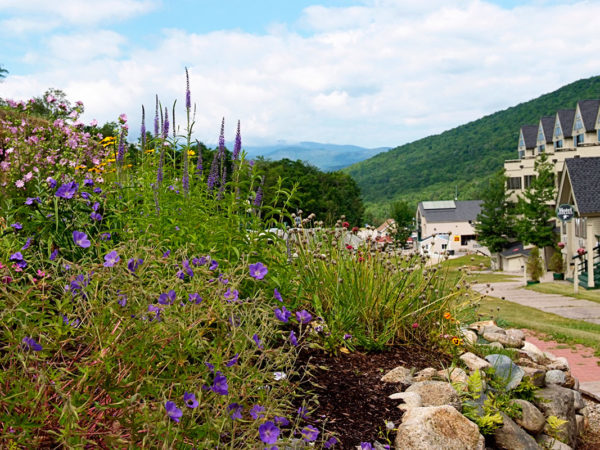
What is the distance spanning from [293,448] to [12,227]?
2.10 metres

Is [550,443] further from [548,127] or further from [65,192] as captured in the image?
[548,127]

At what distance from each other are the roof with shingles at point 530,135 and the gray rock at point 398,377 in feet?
172

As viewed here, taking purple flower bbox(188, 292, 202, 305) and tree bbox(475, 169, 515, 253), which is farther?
tree bbox(475, 169, 515, 253)

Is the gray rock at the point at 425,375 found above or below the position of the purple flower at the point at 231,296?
below

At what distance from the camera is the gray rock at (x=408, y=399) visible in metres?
3.35

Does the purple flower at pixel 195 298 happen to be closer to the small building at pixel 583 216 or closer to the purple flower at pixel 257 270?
the purple flower at pixel 257 270

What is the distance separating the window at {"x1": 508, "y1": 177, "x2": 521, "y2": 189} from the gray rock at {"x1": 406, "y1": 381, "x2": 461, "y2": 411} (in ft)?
147

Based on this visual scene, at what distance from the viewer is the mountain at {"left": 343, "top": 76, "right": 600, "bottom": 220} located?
3575 inches

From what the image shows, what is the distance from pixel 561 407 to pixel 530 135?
172ft

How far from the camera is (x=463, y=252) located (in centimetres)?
7056

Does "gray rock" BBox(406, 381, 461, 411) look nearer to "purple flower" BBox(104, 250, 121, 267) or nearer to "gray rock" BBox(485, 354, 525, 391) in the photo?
"gray rock" BBox(485, 354, 525, 391)

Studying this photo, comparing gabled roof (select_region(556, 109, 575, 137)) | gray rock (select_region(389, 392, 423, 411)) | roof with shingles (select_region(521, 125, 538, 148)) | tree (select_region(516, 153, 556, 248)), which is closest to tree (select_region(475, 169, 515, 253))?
gabled roof (select_region(556, 109, 575, 137))

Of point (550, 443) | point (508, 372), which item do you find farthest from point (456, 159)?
point (550, 443)

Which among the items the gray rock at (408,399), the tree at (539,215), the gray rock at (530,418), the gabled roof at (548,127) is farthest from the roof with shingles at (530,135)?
the gray rock at (408,399)
